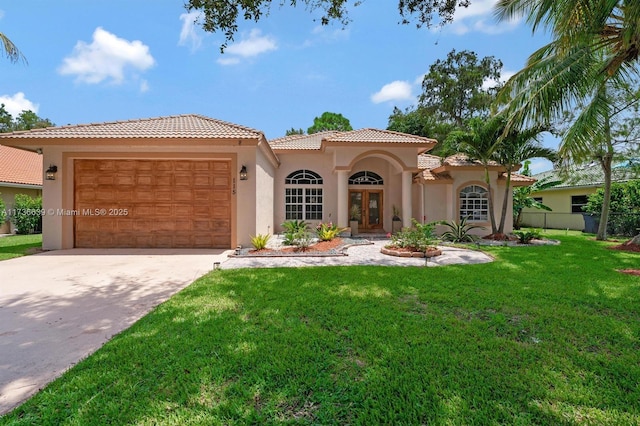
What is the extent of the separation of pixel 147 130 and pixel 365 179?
10.7m

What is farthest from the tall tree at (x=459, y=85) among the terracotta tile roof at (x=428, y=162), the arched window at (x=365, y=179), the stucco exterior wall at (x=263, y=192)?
the stucco exterior wall at (x=263, y=192)

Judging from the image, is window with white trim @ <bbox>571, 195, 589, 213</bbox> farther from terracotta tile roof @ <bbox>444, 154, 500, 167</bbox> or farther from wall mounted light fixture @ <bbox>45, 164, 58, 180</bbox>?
wall mounted light fixture @ <bbox>45, 164, 58, 180</bbox>

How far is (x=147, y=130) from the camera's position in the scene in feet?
35.4

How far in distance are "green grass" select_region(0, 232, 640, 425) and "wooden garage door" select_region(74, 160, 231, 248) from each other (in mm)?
6099

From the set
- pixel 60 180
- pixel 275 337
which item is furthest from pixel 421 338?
pixel 60 180

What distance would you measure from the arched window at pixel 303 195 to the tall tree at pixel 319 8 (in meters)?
10.0

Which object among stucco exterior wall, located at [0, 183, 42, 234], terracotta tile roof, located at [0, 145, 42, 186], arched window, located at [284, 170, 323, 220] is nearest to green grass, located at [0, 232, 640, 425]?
arched window, located at [284, 170, 323, 220]

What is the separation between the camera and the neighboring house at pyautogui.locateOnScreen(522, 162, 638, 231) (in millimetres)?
19859

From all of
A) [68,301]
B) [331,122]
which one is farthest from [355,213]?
[331,122]

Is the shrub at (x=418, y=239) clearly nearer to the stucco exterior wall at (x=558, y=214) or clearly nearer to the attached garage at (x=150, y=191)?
the attached garage at (x=150, y=191)

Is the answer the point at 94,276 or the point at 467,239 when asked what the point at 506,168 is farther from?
the point at 94,276

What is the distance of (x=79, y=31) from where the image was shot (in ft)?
34.3

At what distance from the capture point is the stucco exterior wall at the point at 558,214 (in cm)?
2112

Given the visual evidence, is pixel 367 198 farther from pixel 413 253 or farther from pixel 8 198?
pixel 8 198
